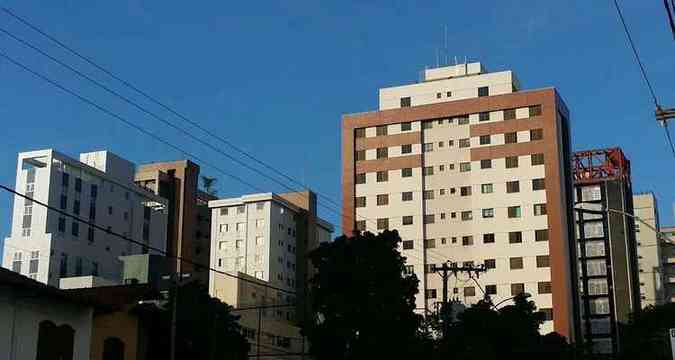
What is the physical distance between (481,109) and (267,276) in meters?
40.1

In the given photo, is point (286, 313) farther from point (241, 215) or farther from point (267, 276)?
point (241, 215)

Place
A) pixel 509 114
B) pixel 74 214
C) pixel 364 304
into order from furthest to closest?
1. pixel 74 214
2. pixel 509 114
3. pixel 364 304

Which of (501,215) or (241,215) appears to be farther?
(241,215)

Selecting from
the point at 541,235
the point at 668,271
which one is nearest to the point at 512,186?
the point at 541,235

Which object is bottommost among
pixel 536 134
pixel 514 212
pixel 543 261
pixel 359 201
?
pixel 543 261

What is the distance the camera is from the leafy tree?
148ft

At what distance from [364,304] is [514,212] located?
57.7m

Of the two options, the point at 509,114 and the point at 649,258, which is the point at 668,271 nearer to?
the point at 649,258

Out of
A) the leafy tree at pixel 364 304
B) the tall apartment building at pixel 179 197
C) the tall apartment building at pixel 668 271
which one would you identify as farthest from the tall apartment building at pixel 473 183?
the tall apartment building at pixel 668 271

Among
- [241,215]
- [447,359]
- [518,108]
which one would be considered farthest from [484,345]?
[241,215]

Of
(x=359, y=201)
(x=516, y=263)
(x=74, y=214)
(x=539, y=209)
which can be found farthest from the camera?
(x=359, y=201)

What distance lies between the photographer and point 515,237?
99750mm

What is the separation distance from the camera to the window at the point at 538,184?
9975 cm

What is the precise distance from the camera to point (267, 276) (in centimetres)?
12862
